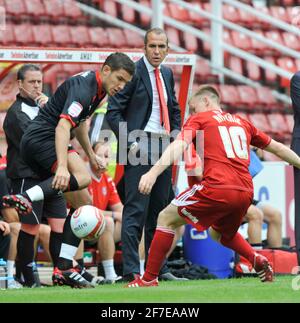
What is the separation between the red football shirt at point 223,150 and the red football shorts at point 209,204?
0.05 m

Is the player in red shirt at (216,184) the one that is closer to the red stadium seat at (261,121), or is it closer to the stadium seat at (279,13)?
the red stadium seat at (261,121)

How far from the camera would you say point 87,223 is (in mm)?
8203

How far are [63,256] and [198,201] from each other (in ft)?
3.71

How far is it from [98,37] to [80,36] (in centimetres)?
29

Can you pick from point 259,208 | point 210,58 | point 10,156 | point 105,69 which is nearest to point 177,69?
point 210,58

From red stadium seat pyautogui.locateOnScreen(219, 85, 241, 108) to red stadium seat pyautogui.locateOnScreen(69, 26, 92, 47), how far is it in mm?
2126

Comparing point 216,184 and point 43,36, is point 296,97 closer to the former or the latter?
point 216,184

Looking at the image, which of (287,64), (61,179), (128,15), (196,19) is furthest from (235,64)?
(61,179)

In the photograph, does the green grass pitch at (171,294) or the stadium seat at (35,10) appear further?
the stadium seat at (35,10)

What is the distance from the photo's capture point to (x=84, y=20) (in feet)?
56.4

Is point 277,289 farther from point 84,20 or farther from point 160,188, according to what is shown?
point 84,20

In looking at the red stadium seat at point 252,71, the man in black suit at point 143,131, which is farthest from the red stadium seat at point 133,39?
the man in black suit at point 143,131

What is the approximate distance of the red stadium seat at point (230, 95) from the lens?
16.2 meters

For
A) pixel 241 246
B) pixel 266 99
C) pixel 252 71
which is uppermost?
pixel 252 71
